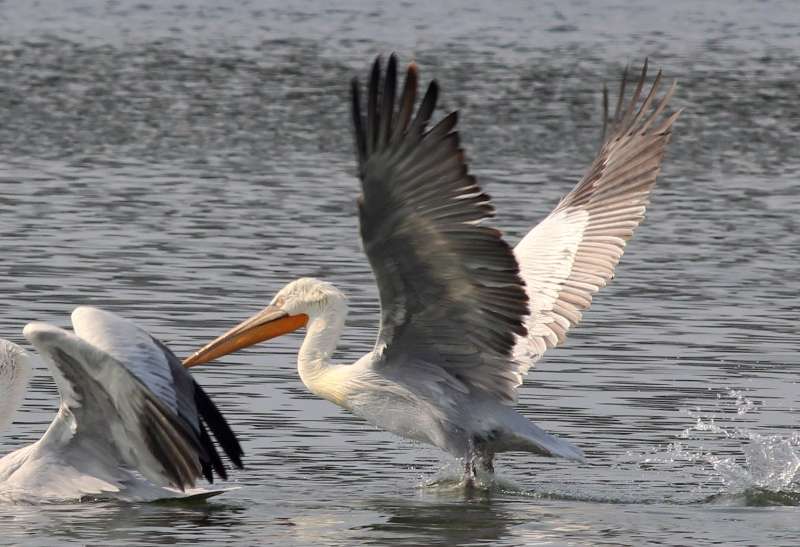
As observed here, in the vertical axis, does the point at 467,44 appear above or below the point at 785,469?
below

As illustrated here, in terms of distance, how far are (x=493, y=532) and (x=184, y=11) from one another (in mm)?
34224

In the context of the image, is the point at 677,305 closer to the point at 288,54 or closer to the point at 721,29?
the point at 288,54

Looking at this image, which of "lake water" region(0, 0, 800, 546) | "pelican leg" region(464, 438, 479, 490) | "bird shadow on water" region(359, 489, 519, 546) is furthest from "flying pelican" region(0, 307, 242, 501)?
"pelican leg" region(464, 438, 479, 490)

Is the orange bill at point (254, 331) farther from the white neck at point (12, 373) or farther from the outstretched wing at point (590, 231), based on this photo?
the white neck at point (12, 373)

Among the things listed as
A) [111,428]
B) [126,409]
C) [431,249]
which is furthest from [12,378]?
[431,249]

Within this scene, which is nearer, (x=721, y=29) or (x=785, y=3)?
(x=721, y=29)

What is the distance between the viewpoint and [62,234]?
15.9 metres

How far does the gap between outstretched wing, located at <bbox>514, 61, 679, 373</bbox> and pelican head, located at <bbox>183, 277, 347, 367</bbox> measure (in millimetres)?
919

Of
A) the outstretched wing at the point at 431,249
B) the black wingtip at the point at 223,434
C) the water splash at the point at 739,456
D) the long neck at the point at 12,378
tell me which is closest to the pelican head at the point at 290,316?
the outstretched wing at the point at 431,249

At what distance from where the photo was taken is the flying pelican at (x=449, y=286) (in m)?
8.70

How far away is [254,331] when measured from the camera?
10320 millimetres

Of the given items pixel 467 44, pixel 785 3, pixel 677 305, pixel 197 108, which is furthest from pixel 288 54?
pixel 677 305

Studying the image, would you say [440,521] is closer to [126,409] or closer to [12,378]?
[126,409]

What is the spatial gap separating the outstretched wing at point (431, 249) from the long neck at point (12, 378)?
1515 mm
